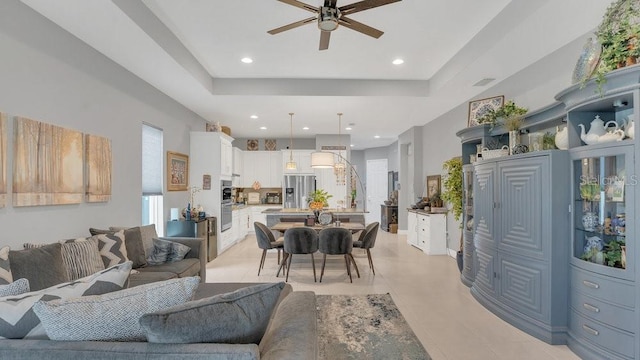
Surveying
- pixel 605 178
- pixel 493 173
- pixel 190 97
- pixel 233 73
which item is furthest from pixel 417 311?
pixel 190 97

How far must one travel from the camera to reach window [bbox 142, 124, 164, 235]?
459 cm

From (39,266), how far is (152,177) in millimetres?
2637

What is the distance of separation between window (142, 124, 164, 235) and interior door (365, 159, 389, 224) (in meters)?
7.69

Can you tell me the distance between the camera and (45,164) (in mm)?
2768

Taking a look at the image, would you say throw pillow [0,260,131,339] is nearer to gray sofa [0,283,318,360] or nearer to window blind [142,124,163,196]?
gray sofa [0,283,318,360]

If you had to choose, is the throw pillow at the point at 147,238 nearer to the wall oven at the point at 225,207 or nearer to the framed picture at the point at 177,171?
the framed picture at the point at 177,171

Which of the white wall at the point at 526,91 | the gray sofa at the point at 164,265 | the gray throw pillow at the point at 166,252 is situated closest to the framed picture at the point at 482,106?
the white wall at the point at 526,91

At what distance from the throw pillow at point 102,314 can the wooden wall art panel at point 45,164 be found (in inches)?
78.4

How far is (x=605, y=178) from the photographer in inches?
96.7

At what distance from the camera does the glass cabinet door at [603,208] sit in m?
2.27

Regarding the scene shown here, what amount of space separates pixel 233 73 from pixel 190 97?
0.88 meters

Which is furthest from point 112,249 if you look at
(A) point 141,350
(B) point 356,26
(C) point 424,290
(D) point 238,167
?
(D) point 238,167

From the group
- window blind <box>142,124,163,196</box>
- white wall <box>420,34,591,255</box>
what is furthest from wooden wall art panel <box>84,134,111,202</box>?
white wall <box>420,34,591,255</box>

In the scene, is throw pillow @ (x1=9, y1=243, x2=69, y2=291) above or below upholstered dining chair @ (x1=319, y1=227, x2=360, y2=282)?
above
